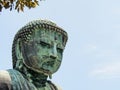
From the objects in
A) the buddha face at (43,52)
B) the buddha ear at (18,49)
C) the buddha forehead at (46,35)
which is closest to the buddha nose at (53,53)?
the buddha face at (43,52)

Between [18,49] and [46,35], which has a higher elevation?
[46,35]

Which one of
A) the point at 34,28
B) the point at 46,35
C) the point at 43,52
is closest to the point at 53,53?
the point at 43,52

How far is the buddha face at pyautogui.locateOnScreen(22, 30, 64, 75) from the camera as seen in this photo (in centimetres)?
569

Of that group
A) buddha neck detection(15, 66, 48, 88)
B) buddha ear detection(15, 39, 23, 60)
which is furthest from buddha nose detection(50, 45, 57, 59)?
→ buddha ear detection(15, 39, 23, 60)

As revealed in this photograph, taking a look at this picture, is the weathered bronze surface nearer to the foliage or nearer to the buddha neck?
the buddha neck

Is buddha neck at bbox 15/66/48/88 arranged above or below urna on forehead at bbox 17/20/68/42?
below

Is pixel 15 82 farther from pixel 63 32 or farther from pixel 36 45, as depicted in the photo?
pixel 63 32

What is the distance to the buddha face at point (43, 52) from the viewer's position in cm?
569

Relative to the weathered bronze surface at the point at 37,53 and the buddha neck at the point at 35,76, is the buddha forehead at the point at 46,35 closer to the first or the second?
the weathered bronze surface at the point at 37,53

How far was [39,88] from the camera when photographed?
18.9 ft

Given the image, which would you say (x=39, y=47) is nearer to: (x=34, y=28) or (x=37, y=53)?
(x=37, y=53)

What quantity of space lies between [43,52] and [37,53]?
70 millimetres

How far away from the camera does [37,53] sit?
571 centimetres

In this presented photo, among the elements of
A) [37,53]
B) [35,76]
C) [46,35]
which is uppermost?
[46,35]
